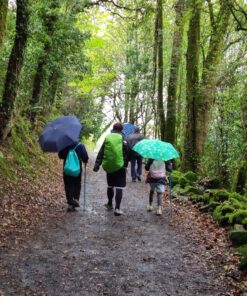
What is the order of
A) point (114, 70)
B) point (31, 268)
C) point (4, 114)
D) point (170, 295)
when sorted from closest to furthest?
point (170, 295) → point (31, 268) → point (4, 114) → point (114, 70)

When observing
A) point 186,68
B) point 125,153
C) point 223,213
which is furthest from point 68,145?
point 186,68

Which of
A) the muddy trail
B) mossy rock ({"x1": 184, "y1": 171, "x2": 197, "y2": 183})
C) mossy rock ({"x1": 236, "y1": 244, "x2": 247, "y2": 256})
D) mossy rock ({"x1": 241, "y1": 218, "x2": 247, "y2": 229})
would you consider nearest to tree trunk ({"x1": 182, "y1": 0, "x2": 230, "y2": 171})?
mossy rock ({"x1": 184, "y1": 171, "x2": 197, "y2": 183})

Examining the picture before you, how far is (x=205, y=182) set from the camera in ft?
39.2

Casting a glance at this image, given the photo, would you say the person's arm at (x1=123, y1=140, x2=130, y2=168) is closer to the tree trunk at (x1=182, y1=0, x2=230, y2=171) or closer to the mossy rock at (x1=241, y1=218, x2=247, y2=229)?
the mossy rock at (x1=241, y1=218, x2=247, y2=229)

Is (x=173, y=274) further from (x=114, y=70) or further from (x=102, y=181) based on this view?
(x=114, y=70)

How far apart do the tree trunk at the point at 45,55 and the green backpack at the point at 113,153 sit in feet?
15.3

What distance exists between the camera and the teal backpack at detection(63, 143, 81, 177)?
8.54 metres

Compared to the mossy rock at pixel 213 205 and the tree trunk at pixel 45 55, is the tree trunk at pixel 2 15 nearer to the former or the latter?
the tree trunk at pixel 45 55

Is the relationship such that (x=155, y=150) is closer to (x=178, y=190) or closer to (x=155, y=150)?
(x=155, y=150)

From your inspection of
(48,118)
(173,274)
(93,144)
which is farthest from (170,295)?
(93,144)

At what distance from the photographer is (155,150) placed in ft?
28.9

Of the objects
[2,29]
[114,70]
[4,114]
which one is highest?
[114,70]

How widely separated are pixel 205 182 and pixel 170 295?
24.3ft

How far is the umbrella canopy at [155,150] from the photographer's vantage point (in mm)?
8711
